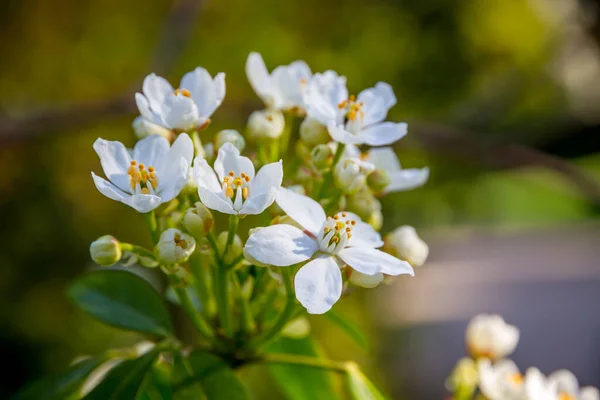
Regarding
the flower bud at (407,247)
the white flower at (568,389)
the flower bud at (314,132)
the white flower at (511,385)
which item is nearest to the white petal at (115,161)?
the flower bud at (314,132)

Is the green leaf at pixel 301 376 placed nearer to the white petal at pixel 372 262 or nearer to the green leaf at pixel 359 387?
the green leaf at pixel 359 387

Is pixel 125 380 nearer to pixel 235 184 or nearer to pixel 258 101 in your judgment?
pixel 235 184

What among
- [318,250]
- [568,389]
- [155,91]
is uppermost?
[155,91]

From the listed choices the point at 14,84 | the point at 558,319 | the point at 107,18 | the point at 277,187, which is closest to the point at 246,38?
the point at 107,18

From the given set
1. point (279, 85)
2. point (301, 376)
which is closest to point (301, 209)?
point (279, 85)

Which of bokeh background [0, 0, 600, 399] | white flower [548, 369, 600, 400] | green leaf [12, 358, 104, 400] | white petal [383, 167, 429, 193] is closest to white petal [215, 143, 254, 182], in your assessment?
white petal [383, 167, 429, 193]

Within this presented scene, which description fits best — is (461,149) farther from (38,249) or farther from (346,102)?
(38,249)
